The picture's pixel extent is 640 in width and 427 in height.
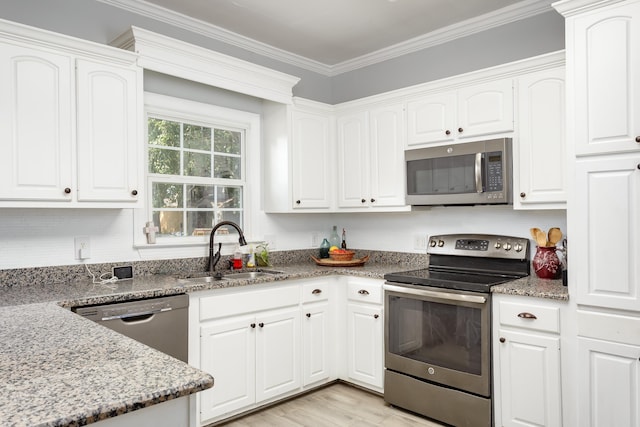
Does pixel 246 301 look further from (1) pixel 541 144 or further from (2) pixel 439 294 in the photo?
(1) pixel 541 144

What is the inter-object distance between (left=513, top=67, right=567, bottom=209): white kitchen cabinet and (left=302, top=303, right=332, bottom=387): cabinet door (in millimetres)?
1535

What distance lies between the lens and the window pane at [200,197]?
11.1 feet

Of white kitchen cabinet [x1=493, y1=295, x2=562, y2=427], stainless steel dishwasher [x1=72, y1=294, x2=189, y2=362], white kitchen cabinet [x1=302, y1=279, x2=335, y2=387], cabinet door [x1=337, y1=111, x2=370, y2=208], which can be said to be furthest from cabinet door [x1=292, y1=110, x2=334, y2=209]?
white kitchen cabinet [x1=493, y1=295, x2=562, y2=427]

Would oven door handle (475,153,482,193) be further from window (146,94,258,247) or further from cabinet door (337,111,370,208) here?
window (146,94,258,247)

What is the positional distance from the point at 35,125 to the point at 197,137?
1.24 meters

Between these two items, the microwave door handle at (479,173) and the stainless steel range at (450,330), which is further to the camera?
the microwave door handle at (479,173)

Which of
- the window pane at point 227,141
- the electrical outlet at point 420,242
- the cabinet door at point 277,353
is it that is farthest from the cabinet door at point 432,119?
the cabinet door at point 277,353

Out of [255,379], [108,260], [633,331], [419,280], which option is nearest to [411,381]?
[419,280]

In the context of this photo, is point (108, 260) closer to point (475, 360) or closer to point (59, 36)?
point (59, 36)

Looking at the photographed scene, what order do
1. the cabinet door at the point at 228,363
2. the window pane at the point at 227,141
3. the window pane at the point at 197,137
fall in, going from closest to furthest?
1. the cabinet door at the point at 228,363
2. the window pane at the point at 197,137
3. the window pane at the point at 227,141

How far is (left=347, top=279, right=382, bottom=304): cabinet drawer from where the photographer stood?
3.17 meters

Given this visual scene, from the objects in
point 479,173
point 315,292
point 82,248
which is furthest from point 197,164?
point 479,173

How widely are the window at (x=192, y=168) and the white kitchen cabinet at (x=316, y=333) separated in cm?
86

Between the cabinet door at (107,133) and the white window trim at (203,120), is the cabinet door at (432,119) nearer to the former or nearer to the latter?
the white window trim at (203,120)
